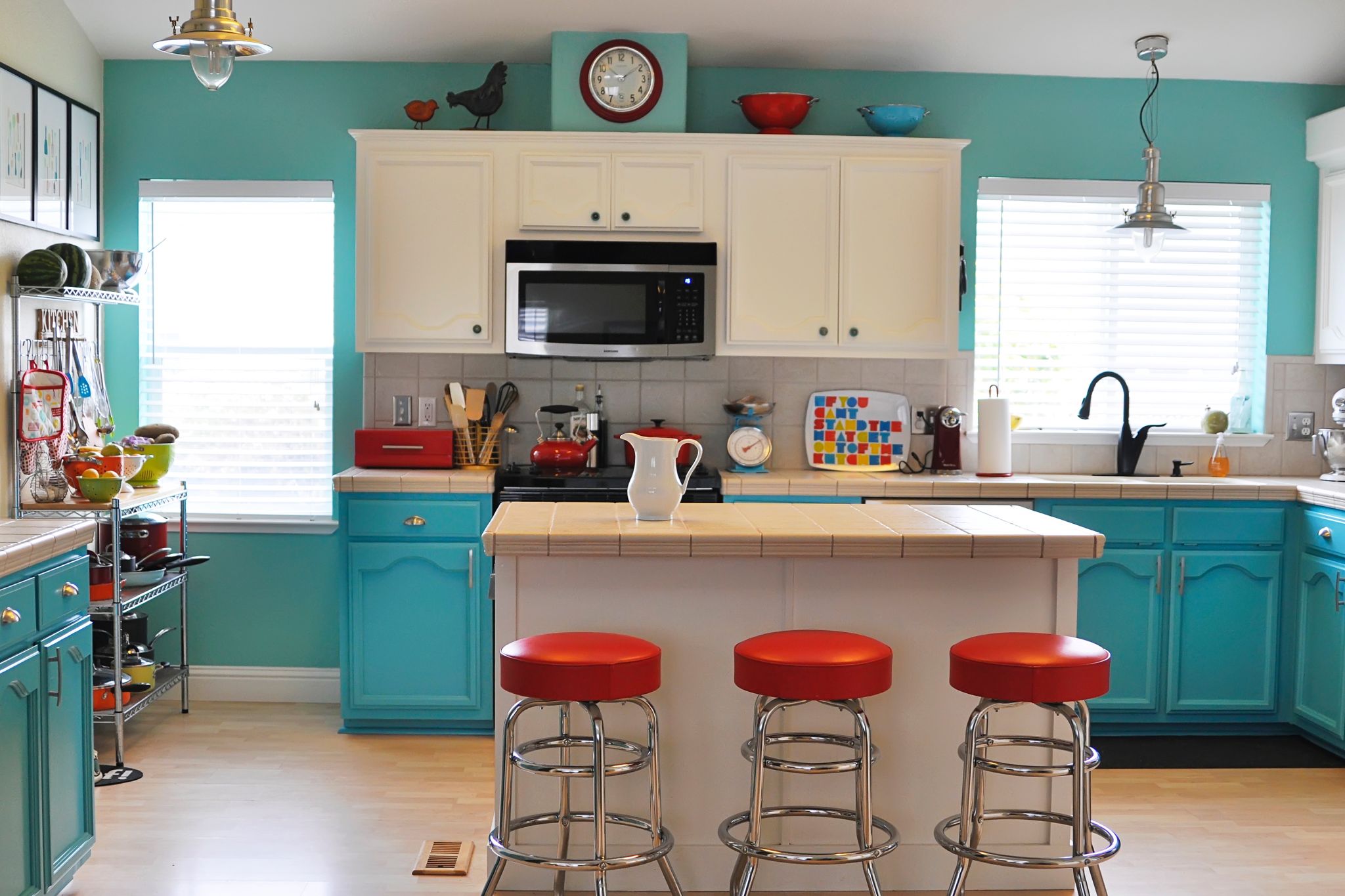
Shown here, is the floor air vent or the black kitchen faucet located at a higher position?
the black kitchen faucet

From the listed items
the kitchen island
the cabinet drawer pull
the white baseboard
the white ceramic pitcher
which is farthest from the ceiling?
the cabinet drawer pull

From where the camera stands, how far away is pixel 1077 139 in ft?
15.1

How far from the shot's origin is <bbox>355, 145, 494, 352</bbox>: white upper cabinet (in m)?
4.21

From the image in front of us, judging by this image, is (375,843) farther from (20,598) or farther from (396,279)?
(396,279)

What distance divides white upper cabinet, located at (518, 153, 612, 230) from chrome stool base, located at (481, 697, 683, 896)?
205 centimetres

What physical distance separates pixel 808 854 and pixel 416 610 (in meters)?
1.89

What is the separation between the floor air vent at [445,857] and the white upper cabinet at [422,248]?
1791 millimetres

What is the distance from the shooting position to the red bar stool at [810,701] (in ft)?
7.78

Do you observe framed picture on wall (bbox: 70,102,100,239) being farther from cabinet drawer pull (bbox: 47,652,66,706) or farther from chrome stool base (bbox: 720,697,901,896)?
chrome stool base (bbox: 720,697,901,896)

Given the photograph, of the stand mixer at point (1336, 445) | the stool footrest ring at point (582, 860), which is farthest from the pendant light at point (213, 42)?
the stand mixer at point (1336, 445)

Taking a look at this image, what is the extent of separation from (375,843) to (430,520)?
1.20 m

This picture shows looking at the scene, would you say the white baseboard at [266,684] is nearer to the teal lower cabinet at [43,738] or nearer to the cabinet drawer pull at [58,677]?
the teal lower cabinet at [43,738]

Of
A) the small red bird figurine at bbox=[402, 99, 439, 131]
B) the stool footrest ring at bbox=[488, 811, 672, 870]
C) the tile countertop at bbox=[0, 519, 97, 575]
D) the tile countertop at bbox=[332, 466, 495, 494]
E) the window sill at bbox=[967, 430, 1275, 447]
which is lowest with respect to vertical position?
the stool footrest ring at bbox=[488, 811, 672, 870]

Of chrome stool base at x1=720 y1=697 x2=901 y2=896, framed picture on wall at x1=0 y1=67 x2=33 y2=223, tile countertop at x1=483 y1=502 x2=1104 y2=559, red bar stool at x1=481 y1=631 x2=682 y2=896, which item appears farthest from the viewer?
framed picture on wall at x1=0 y1=67 x2=33 y2=223
